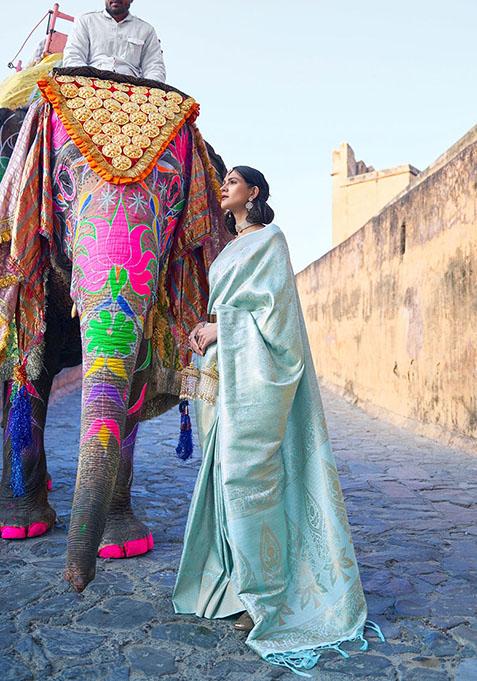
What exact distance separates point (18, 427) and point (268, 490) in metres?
1.34

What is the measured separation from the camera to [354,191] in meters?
21.5

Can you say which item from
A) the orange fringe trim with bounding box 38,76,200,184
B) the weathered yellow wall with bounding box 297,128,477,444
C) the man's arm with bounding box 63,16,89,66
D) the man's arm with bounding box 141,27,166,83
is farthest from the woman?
the weathered yellow wall with bounding box 297,128,477,444

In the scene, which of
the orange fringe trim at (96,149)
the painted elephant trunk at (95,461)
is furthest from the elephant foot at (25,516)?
the orange fringe trim at (96,149)

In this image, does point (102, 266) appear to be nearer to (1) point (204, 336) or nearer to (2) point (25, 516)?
(1) point (204, 336)

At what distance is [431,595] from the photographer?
2.73m

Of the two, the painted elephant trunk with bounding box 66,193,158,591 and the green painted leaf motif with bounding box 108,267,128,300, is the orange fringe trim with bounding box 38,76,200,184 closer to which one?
the painted elephant trunk with bounding box 66,193,158,591

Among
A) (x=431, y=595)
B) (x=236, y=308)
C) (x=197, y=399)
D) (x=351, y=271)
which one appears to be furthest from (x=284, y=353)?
(x=351, y=271)

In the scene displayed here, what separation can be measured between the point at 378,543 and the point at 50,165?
2255 mm

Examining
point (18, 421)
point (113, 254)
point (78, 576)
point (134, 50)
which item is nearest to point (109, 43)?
point (134, 50)

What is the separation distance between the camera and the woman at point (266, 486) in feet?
7.50

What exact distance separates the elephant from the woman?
1.11ft

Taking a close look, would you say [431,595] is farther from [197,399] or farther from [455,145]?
[455,145]

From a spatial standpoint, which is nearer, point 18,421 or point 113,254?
point 113,254

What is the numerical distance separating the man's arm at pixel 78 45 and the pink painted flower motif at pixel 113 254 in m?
1.04
